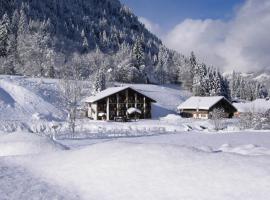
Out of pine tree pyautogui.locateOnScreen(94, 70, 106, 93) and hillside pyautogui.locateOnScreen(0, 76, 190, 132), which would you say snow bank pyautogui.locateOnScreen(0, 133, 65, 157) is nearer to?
hillside pyautogui.locateOnScreen(0, 76, 190, 132)

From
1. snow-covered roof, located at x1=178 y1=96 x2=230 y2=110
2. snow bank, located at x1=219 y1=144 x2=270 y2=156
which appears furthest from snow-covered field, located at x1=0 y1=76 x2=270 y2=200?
snow-covered roof, located at x1=178 y1=96 x2=230 y2=110

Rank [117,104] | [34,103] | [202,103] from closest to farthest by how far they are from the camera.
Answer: [34,103] → [117,104] → [202,103]

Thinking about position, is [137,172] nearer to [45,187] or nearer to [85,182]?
[85,182]

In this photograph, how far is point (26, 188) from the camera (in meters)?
12.9

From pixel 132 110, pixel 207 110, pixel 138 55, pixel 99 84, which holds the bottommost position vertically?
pixel 132 110

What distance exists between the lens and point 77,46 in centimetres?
18062

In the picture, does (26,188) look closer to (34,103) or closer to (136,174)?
(136,174)

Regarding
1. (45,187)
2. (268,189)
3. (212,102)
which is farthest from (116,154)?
(212,102)

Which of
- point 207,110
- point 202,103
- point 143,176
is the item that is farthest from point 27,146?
point 202,103

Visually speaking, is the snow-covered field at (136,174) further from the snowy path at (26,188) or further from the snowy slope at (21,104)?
the snowy slope at (21,104)

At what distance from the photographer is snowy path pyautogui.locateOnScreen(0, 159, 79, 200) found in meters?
11.8

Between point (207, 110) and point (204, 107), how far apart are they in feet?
3.26

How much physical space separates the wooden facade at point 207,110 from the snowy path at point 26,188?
2619 inches

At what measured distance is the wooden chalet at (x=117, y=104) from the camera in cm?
7338
